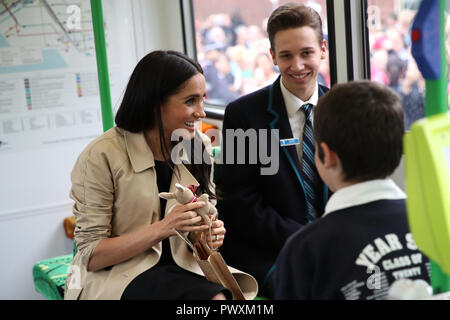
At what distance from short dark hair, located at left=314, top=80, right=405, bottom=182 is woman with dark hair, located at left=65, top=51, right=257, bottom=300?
Answer: 0.79 meters

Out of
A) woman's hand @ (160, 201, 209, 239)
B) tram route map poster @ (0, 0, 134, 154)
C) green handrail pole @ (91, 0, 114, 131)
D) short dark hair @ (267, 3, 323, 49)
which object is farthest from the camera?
tram route map poster @ (0, 0, 134, 154)

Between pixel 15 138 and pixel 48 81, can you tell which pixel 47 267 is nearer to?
pixel 15 138

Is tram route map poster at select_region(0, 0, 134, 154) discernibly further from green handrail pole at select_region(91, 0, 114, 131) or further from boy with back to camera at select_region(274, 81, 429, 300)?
boy with back to camera at select_region(274, 81, 429, 300)

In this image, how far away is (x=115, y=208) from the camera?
2061 millimetres

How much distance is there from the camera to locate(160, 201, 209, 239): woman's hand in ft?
6.25

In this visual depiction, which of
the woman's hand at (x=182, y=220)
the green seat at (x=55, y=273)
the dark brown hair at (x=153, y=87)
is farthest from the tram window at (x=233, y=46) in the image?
the woman's hand at (x=182, y=220)

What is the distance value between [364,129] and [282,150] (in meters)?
1.05

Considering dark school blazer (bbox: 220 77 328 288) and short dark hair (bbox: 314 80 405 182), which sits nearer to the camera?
short dark hair (bbox: 314 80 405 182)

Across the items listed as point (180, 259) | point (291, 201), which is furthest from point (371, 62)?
point (180, 259)

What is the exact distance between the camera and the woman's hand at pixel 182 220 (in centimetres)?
191

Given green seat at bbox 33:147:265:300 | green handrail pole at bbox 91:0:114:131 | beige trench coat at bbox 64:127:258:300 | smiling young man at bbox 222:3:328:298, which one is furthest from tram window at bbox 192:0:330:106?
beige trench coat at bbox 64:127:258:300

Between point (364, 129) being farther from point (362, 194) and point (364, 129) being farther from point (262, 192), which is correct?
point (262, 192)

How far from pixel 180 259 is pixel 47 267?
3.74 ft

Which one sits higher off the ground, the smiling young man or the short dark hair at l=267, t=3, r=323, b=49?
the short dark hair at l=267, t=3, r=323, b=49
